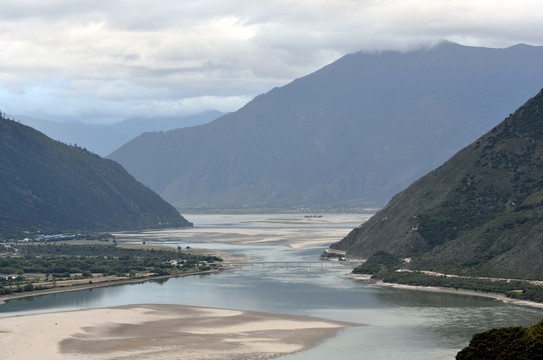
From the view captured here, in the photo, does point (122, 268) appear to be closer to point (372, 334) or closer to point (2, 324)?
point (2, 324)

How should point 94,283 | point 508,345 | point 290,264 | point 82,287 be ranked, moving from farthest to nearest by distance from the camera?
point 290,264 → point 94,283 → point 82,287 → point 508,345

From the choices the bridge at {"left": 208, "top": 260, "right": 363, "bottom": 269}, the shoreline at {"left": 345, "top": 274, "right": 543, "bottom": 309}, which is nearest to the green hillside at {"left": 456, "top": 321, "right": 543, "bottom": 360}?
Result: the shoreline at {"left": 345, "top": 274, "right": 543, "bottom": 309}

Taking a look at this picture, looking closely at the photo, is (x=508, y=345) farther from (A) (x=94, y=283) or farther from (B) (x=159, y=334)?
(A) (x=94, y=283)

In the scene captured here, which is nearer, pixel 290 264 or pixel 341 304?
pixel 341 304

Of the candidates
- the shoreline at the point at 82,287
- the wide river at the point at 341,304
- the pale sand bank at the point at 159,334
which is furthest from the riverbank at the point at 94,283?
the pale sand bank at the point at 159,334

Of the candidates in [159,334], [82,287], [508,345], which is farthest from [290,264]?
[508,345]

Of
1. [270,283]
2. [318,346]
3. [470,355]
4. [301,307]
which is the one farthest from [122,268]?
[470,355]
